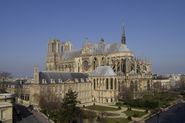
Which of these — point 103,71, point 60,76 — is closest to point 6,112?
point 60,76

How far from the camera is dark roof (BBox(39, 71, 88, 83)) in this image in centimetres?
8200

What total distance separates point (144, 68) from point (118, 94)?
105 feet

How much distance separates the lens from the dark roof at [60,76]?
82.0 metres

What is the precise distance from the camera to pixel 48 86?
81.2m

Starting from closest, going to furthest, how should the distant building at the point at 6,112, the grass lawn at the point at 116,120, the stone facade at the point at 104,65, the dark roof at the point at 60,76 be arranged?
the distant building at the point at 6,112 < the grass lawn at the point at 116,120 < the dark roof at the point at 60,76 < the stone facade at the point at 104,65

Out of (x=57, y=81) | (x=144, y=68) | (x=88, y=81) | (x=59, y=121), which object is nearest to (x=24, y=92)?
(x=57, y=81)

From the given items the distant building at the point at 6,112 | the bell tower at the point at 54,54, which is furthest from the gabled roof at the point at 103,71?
the distant building at the point at 6,112

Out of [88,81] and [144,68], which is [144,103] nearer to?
[88,81]

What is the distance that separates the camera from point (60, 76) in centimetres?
8769

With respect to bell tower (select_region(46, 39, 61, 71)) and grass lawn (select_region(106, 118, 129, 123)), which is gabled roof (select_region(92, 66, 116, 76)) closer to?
bell tower (select_region(46, 39, 61, 71))

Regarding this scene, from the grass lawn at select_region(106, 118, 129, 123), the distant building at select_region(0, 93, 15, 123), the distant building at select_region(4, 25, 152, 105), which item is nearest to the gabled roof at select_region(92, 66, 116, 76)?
the distant building at select_region(4, 25, 152, 105)

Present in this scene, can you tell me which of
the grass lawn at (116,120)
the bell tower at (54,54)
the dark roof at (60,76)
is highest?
the bell tower at (54,54)

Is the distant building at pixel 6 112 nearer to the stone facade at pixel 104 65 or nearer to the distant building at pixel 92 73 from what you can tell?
the distant building at pixel 92 73

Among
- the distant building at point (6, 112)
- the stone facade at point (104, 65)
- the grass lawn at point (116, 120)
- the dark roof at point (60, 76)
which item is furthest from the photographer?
the stone facade at point (104, 65)
